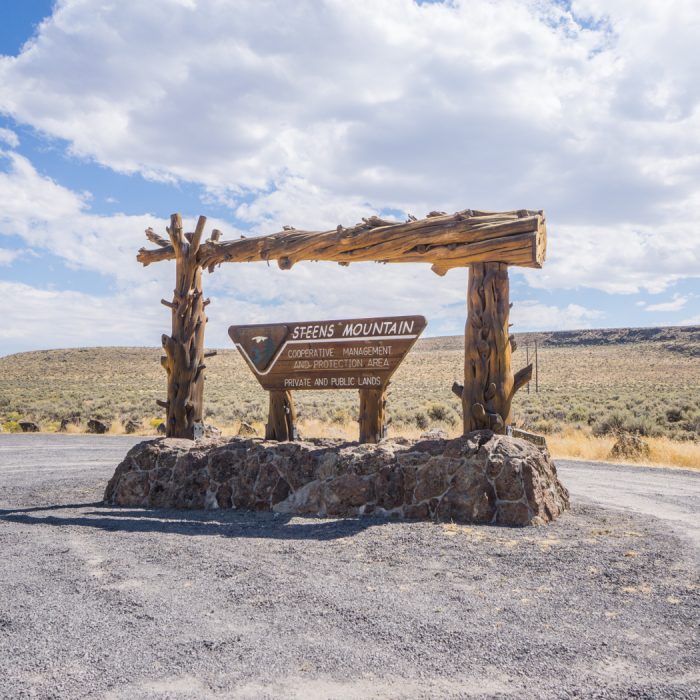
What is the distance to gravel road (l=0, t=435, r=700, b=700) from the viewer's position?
3602 millimetres

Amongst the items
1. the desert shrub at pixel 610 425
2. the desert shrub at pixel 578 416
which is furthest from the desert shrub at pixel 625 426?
the desert shrub at pixel 578 416

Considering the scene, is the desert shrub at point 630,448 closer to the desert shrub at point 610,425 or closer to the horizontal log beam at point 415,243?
the desert shrub at point 610,425

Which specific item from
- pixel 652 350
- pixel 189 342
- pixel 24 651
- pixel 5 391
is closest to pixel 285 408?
pixel 189 342

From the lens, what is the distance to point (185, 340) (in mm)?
10680

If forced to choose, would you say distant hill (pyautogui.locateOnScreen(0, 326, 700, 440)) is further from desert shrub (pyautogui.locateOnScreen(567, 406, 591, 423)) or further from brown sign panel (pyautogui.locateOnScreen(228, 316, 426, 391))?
brown sign panel (pyautogui.locateOnScreen(228, 316, 426, 391))

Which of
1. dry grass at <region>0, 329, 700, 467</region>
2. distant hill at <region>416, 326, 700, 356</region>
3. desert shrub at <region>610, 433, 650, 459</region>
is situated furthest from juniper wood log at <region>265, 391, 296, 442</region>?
distant hill at <region>416, 326, 700, 356</region>

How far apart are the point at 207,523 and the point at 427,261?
4418mm

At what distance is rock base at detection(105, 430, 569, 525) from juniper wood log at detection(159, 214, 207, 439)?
0.67m

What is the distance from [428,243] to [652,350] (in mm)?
75108

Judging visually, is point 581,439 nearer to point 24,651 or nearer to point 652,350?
point 24,651

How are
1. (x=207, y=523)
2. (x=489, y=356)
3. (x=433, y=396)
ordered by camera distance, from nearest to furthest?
(x=207, y=523) < (x=489, y=356) < (x=433, y=396)

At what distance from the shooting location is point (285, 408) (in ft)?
32.3

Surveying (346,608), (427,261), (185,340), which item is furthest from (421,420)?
(346,608)

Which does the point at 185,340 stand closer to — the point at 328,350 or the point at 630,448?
the point at 328,350
